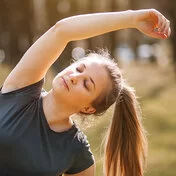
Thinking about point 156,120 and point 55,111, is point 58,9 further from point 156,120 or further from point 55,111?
point 55,111

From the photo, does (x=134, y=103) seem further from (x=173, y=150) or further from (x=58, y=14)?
(x=58, y=14)

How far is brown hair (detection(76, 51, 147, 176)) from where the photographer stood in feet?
11.9

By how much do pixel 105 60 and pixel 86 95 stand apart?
24cm

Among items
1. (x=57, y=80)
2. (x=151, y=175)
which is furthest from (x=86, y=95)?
(x=151, y=175)

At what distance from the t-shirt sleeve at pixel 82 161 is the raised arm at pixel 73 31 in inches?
16.4

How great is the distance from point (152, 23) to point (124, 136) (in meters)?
0.72

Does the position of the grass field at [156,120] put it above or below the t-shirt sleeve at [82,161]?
below

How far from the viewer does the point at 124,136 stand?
3.75 metres

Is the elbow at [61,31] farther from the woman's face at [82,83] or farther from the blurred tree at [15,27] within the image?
the blurred tree at [15,27]

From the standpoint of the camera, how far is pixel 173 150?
836 cm

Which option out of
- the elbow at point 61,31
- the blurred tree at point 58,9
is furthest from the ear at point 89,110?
the blurred tree at point 58,9

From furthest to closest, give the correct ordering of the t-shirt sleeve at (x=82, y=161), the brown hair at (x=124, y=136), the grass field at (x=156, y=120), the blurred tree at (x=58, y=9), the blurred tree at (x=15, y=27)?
the blurred tree at (x=58, y=9)
the blurred tree at (x=15, y=27)
the grass field at (x=156, y=120)
the brown hair at (x=124, y=136)
the t-shirt sleeve at (x=82, y=161)

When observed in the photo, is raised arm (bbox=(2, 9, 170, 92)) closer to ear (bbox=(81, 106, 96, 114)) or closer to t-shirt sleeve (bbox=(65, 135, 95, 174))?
ear (bbox=(81, 106, 96, 114))

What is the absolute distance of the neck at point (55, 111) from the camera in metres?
3.32
